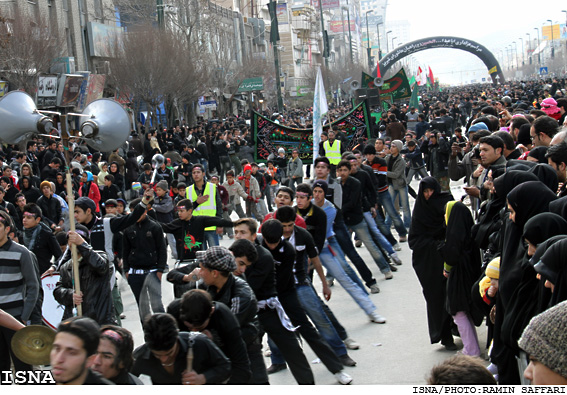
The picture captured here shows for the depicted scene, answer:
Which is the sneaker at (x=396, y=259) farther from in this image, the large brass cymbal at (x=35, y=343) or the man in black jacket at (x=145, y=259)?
the large brass cymbal at (x=35, y=343)

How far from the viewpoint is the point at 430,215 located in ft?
24.1

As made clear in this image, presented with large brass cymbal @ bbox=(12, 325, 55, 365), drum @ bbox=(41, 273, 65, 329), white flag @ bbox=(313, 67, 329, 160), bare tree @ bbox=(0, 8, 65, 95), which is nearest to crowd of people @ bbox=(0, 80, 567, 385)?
drum @ bbox=(41, 273, 65, 329)

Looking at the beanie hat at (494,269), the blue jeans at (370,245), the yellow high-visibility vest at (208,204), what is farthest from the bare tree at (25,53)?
the beanie hat at (494,269)

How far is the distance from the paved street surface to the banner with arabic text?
8355 mm

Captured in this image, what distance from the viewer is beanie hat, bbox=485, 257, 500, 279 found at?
17.7 feet

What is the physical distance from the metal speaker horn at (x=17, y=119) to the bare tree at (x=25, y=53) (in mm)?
18927

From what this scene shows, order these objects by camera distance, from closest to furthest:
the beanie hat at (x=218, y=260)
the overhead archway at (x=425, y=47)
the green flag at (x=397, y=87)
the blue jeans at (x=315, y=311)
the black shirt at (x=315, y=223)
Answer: the beanie hat at (x=218, y=260) < the blue jeans at (x=315, y=311) < the black shirt at (x=315, y=223) < the green flag at (x=397, y=87) < the overhead archway at (x=425, y=47)

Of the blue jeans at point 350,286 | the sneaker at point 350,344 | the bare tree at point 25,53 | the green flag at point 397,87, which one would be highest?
the bare tree at point 25,53

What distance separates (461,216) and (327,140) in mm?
10177

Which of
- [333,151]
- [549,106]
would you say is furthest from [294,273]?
[333,151]

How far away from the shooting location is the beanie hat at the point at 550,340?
97.7 inches

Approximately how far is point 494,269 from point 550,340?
296 cm

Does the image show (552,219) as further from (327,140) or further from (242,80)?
(242,80)

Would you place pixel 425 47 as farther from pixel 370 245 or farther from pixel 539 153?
pixel 539 153
